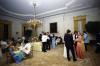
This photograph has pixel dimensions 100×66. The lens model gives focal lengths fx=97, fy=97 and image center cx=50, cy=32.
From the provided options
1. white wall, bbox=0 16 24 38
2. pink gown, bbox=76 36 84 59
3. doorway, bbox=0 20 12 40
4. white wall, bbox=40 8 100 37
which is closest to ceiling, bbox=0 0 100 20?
white wall, bbox=40 8 100 37

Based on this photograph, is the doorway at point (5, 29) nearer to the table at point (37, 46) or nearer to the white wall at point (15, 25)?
the white wall at point (15, 25)

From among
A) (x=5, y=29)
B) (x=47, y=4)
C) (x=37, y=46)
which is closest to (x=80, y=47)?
(x=37, y=46)

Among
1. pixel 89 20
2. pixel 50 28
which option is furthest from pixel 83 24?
pixel 50 28

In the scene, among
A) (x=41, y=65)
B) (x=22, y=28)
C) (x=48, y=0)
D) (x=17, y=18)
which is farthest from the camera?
(x=22, y=28)

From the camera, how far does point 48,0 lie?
5680 mm

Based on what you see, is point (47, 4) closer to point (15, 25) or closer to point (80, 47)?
point (80, 47)

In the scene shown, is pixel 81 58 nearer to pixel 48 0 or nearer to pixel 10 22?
pixel 48 0

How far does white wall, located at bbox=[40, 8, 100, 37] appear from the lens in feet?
23.1

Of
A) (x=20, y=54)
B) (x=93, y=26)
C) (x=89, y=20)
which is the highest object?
(x=89, y=20)

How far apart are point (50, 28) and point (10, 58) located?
596cm

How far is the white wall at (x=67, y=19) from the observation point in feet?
23.1

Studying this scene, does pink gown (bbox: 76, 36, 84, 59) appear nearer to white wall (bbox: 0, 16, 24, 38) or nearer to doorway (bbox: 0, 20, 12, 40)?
doorway (bbox: 0, 20, 12, 40)

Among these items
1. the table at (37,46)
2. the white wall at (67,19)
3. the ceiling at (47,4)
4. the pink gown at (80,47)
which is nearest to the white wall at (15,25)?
the ceiling at (47,4)

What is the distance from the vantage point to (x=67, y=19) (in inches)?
331
